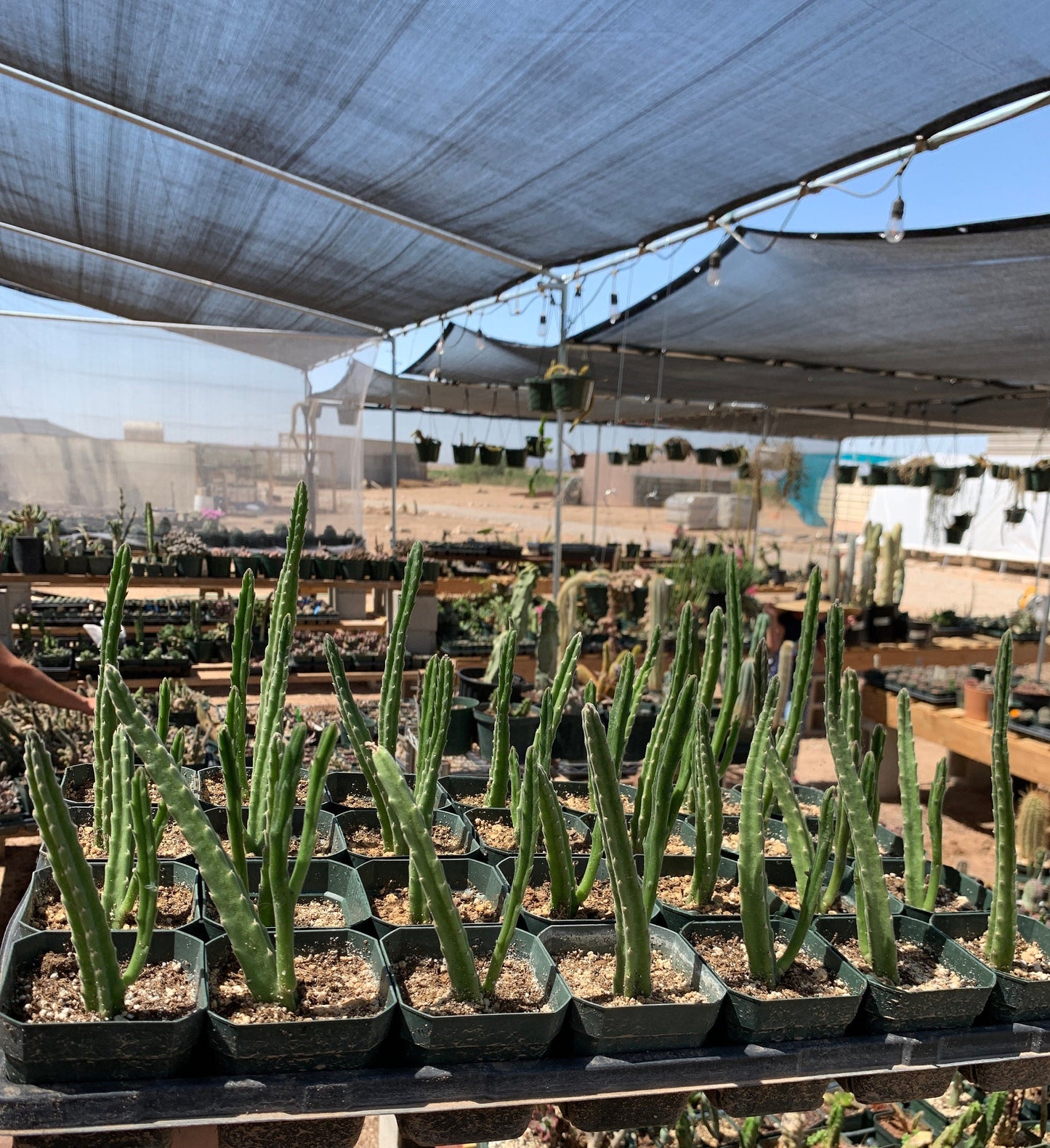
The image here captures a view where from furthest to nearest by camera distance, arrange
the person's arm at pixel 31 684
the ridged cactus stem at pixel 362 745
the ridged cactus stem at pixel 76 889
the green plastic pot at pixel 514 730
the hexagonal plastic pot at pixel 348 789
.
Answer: the green plastic pot at pixel 514 730 → the person's arm at pixel 31 684 → the hexagonal plastic pot at pixel 348 789 → the ridged cactus stem at pixel 362 745 → the ridged cactus stem at pixel 76 889

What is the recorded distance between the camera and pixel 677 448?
9.74 metres

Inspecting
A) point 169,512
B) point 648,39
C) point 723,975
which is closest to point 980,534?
point 169,512

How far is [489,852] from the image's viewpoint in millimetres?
1633

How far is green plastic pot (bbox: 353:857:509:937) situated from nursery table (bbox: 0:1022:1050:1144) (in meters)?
0.36

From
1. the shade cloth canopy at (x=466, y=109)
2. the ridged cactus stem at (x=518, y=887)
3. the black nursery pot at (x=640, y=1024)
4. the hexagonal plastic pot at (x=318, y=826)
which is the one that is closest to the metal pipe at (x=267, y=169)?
the shade cloth canopy at (x=466, y=109)

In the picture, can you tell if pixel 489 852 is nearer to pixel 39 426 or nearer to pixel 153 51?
pixel 153 51

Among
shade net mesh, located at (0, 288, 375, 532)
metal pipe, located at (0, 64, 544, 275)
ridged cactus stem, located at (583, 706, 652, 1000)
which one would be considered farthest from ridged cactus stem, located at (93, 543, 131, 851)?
shade net mesh, located at (0, 288, 375, 532)

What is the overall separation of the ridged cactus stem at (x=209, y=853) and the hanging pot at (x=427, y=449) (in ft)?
27.2

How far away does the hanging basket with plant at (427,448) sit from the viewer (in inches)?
365

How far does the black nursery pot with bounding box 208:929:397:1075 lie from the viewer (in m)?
1.03

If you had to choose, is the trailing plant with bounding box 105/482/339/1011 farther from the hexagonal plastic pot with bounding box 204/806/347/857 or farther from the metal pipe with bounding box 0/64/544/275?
the metal pipe with bounding box 0/64/544/275

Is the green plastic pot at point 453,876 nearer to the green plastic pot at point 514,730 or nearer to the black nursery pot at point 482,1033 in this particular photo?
the black nursery pot at point 482,1033

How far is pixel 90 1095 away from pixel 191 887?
46 cm

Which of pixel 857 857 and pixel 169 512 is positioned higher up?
pixel 169 512
